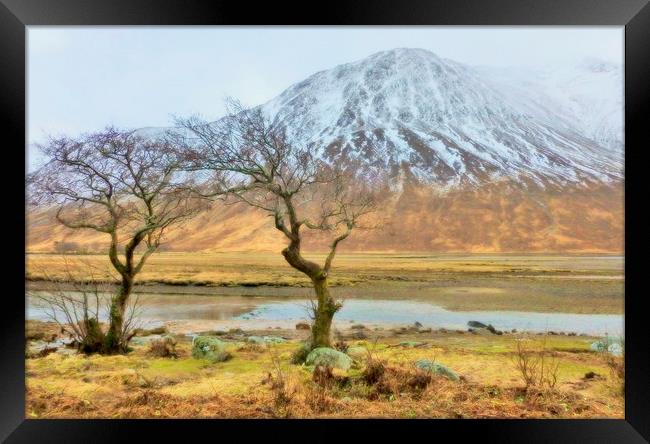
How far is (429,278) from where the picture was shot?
339 cm

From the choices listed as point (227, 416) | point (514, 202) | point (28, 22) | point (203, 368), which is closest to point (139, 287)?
point (203, 368)

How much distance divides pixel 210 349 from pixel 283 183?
4.22ft

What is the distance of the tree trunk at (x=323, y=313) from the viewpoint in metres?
3.03

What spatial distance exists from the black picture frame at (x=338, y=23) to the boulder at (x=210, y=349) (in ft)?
1.55

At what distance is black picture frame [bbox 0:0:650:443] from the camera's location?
8.01 feet

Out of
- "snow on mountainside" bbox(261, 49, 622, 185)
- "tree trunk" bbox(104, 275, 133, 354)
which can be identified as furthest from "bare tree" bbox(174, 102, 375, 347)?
"tree trunk" bbox(104, 275, 133, 354)

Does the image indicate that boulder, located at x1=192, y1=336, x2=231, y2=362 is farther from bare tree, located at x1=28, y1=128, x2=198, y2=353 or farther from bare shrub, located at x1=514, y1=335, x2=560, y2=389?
bare shrub, located at x1=514, y1=335, x2=560, y2=389

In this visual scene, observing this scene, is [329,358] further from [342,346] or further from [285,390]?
[285,390]

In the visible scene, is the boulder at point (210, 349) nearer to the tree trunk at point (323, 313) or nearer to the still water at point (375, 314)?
the still water at point (375, 314)

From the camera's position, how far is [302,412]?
2.85 m

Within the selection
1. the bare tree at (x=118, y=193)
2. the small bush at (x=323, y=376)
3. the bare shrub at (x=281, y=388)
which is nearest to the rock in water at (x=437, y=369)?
the small bush at (x=323, y=376)

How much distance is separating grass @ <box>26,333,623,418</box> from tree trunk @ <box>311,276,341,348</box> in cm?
22

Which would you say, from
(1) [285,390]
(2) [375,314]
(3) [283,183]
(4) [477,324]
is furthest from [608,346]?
(3) [283,183]

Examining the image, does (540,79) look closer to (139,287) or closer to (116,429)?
(139,287)
